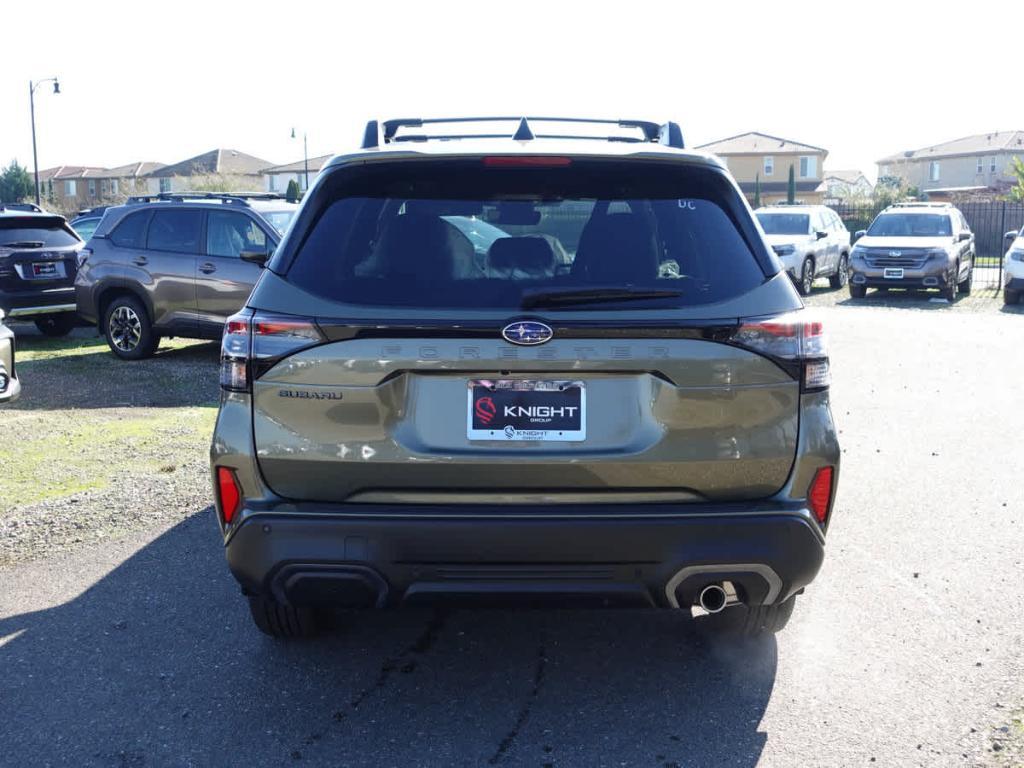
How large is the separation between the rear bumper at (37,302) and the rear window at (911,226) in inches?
640

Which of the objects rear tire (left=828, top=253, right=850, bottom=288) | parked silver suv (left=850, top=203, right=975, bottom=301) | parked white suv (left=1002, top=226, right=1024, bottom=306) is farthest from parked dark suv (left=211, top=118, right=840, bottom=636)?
rear tire (left=828, top=253, right=850, bottom=288)

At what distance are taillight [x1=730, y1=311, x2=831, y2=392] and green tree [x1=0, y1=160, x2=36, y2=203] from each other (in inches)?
3414

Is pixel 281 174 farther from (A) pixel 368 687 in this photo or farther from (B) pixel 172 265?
(A) pixel 368 687

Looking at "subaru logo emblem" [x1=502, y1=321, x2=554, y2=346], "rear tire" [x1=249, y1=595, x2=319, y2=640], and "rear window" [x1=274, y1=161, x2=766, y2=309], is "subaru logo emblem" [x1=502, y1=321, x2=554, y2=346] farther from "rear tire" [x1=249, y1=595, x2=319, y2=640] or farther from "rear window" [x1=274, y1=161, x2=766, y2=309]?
"rear tire" [x1=249, y1=595, x2=319, y2=640]

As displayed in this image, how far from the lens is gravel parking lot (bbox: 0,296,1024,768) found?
354 cm

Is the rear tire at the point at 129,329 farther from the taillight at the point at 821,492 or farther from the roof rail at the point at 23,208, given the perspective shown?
the taillight at the point at 821,492

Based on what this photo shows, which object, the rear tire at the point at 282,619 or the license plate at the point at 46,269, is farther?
the license plate at the point at 46,269

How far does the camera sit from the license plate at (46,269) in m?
14.1

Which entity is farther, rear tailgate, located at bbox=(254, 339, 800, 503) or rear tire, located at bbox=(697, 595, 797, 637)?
rear tire, located at bbox=(697, 595, 797, 637)

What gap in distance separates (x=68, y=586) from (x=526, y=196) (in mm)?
3057

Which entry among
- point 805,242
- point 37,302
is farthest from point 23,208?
point 805,242

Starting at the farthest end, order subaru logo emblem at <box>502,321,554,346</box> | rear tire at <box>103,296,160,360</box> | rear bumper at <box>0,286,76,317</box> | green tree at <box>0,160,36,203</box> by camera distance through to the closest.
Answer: green tree at <box>0,160,36,203</box>, rear bumper at <box>0,286,76,317</box>, rear tire at <box>103,296,160,360</box>, subaru logo emblem at <box>502,321,554,346</box>

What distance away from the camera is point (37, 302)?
1415 centimetres

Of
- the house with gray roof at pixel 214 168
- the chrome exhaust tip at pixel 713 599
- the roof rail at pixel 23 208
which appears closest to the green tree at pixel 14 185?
the house with gray roof at pixel 214 168
